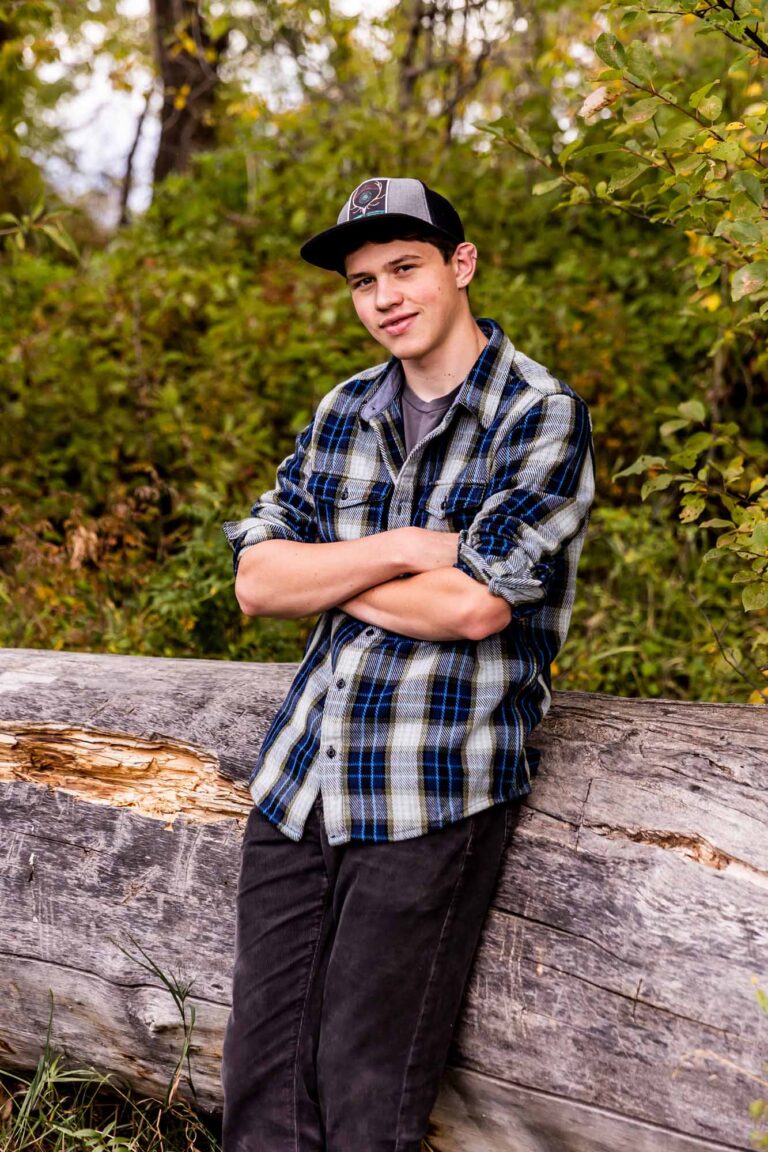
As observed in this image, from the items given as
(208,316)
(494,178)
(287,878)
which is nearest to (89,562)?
(208,316)

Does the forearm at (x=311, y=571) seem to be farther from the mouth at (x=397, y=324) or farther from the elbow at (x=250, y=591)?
the mouth at (x=397, y=324)

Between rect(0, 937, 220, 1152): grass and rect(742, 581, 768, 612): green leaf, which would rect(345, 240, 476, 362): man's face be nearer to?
rect(742, 581, 768, 612): green leaf

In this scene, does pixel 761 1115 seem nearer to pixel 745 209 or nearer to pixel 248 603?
pixel 248 603

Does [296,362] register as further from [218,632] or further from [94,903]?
[94,903]

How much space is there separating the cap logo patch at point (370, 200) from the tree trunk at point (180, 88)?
664 centimetres

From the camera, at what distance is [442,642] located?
85.1 inches

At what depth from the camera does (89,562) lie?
5.18 metres

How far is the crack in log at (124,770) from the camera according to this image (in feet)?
8.52

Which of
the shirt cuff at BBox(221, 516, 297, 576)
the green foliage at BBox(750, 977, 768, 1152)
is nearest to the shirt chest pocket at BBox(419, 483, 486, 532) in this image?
the shirt cuff at BBox(221, 516, 297, 576)

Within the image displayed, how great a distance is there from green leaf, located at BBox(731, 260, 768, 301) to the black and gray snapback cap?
657 millimetres

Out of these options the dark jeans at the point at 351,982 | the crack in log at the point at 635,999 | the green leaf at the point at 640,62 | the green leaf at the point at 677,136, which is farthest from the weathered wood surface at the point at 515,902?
the green leaf at the point at 640,62

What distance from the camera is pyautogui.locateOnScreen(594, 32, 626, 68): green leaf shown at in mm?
2164

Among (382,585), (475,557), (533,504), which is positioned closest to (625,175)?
(533,504)

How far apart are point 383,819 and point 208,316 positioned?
16.6ft
